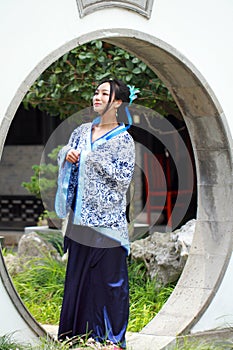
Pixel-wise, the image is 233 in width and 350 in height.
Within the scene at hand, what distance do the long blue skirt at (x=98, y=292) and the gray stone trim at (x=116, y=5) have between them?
1.32m

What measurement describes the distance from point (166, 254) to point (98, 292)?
2.05 meters

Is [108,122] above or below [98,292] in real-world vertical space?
above

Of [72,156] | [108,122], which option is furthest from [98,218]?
[108,122]

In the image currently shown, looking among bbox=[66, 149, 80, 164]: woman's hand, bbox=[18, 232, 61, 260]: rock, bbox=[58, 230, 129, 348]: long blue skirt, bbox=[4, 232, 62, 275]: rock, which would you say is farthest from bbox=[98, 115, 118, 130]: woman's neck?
bbox=[18, 232, 61, 260]: rock

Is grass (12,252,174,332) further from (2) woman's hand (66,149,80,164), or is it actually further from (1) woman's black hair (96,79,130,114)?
(1) woman's black hair (96,79,130,114)

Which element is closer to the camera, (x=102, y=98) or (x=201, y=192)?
(x=102, y=98)

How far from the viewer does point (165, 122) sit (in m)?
9.91

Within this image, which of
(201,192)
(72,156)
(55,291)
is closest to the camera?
(72,156)

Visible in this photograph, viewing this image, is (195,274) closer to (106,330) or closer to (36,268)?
(106,330)

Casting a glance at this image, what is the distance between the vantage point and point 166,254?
285 inches

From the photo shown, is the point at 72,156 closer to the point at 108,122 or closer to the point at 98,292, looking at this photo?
the point at 108,122

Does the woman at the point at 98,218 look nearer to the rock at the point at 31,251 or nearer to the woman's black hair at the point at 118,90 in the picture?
the woman's black hair at the point at 118,90

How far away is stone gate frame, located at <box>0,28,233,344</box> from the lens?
18.8 feet

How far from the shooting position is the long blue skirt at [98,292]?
206 inches
